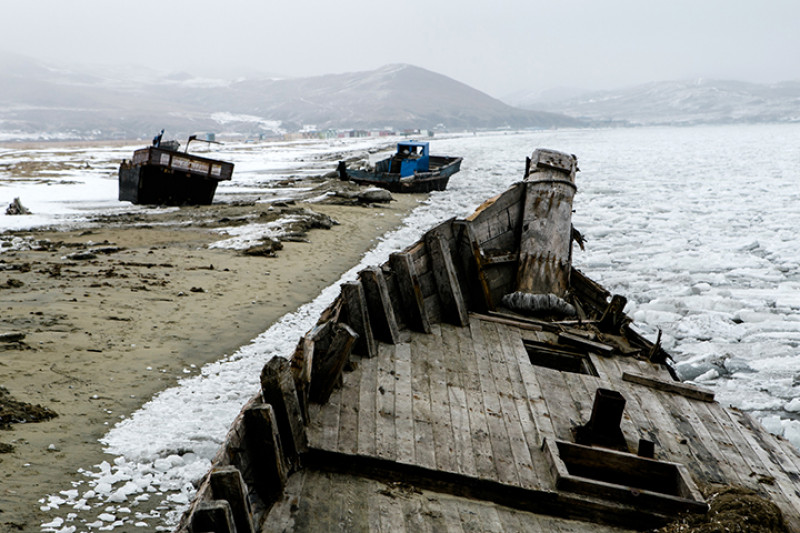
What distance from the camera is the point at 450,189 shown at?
101 ft

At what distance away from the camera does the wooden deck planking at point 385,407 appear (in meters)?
3.92

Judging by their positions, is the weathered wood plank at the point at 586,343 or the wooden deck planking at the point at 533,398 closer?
the wooden deck planking at the point at 533,398

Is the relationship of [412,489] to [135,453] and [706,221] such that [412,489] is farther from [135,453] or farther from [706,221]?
[706,221]

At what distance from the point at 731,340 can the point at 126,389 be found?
8453mm

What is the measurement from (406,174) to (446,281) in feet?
76.5

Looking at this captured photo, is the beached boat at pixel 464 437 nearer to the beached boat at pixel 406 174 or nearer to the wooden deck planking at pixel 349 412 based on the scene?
the wooden deck planking at pixel 349 412

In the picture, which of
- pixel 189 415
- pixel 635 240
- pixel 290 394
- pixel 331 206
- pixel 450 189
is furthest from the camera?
pixel 450 189

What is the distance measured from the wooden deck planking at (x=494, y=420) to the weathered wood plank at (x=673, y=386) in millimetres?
1333

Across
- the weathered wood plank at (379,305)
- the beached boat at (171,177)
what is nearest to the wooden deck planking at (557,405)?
the weathered wood plank at (379,305)

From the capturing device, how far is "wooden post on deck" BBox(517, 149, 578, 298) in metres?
7.59

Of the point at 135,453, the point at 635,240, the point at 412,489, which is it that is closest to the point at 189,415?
the point at 135,453

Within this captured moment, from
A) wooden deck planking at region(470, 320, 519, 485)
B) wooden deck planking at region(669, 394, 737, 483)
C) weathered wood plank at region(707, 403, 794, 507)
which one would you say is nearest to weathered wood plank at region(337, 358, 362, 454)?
wooden deck planking at region(470, 320, 519, 485)

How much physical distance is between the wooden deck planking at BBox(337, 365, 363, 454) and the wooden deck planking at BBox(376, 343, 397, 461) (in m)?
0.15

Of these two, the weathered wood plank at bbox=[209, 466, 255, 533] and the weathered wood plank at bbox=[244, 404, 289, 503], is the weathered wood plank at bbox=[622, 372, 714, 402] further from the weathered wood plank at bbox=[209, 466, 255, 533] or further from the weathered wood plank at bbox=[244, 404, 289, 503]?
the weathered wood plank at bbox=[209, 466, 255, 533]
